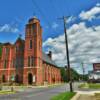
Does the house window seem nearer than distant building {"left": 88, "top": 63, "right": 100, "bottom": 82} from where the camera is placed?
Yes

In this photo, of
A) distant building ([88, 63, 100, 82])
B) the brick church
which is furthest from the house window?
distant building ([88, 63, 100, 82])

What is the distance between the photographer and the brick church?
269ft

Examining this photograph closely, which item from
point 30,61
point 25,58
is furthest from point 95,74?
point 25,58

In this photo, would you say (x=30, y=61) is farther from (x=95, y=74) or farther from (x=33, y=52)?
(x=95, y=74)

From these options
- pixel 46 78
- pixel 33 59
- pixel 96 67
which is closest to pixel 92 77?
pixel 96 67

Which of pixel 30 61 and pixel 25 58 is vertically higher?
pixel 25 58

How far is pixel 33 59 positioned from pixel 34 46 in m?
4.12

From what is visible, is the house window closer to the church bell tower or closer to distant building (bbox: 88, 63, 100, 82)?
the church bell tower

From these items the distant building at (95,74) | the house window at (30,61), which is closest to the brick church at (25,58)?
the house window at (30,61)

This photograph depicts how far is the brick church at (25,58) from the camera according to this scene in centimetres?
8188

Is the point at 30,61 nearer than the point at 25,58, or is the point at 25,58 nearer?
the point at 30,61

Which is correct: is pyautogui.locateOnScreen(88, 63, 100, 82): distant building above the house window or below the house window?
below

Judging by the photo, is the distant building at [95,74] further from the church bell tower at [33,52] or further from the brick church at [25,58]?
the church bell tower at [33,52]

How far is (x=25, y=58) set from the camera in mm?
84000
